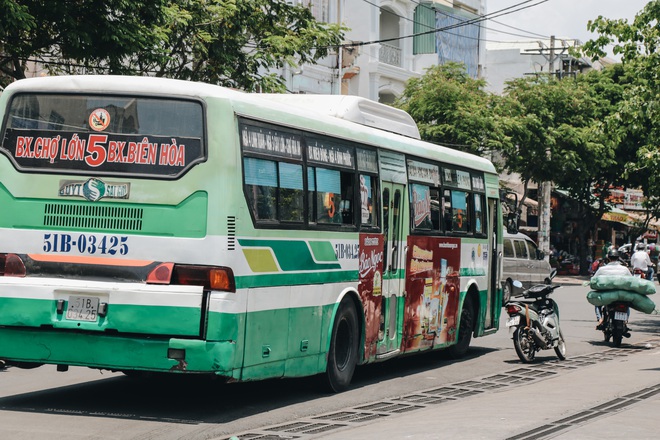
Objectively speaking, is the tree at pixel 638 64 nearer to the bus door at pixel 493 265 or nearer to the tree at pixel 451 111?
the bus door at pixel 493 265

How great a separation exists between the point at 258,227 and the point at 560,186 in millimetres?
45295

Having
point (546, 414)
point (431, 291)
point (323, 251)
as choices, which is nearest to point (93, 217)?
point (323, 251)

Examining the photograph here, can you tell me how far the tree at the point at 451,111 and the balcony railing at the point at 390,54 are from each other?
468cm

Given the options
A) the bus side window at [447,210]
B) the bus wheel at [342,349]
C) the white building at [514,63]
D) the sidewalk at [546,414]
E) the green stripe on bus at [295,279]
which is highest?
the white building at [514,63]

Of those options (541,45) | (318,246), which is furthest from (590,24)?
(541,45)

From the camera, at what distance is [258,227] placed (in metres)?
10.4

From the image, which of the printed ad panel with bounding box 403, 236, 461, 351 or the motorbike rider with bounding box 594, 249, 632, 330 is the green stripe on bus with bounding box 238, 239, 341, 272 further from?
the motorbike rider with bounding box 594, 249, 632, 330

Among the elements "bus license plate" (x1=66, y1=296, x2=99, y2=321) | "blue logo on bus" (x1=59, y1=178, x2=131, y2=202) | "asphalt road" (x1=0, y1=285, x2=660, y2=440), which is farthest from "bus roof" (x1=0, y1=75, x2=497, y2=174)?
"asphalt road" (x1=0, y1=285, x2=660, y2=440)

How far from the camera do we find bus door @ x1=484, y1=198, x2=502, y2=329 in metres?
17.8

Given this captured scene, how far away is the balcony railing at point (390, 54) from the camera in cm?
4528

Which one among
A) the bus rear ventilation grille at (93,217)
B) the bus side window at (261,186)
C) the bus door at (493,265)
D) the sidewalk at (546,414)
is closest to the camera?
the sidewalk at (546,414)

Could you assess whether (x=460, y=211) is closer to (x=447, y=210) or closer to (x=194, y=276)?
(x=447, y=210)

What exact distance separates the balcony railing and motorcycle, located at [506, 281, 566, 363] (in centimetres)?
2896

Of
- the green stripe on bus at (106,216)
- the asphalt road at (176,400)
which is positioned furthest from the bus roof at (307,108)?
the asphalt road at (176,400)
